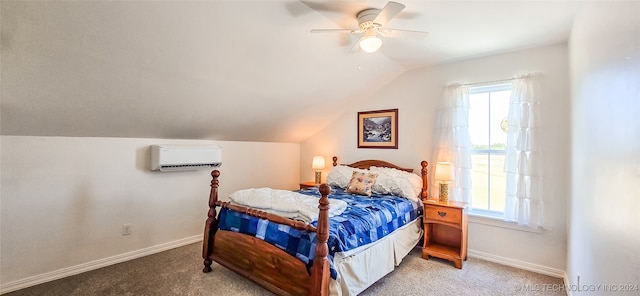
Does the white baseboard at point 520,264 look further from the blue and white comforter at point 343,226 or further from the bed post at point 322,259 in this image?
the bed post at point 322,259

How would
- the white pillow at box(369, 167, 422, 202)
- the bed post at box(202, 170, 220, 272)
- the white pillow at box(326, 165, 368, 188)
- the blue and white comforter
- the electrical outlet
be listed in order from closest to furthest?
the blue and white comforter → the bed post at box(202, 170, 220, 272) → the electrical outlet → the white pillow at box(369, 167, 422, 202) → the white pillow at box(326, 165, 368, 188)

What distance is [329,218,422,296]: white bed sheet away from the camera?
2.12m

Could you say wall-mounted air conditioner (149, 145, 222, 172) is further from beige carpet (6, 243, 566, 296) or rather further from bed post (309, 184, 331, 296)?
bed post (309, 184, 331, 296)

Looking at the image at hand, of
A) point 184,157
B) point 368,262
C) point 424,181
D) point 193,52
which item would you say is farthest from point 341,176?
point 193,52

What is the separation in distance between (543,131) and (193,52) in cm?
358

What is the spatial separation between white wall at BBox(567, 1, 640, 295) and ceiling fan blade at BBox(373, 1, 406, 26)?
3.42ft

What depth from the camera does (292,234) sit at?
218cm

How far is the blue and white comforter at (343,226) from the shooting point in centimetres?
208

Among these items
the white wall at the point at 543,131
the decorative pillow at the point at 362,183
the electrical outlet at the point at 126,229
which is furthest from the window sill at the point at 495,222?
the electrical outlet at the point at 126,229

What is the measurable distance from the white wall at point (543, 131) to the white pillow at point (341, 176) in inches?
17.7

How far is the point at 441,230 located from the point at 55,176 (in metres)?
4.25

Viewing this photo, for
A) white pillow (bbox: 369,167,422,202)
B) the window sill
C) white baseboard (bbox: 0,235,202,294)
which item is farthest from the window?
white baseboard (bbox: 0,235,202,294)

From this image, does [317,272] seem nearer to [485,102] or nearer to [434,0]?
[434,0]

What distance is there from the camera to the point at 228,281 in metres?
2.66
